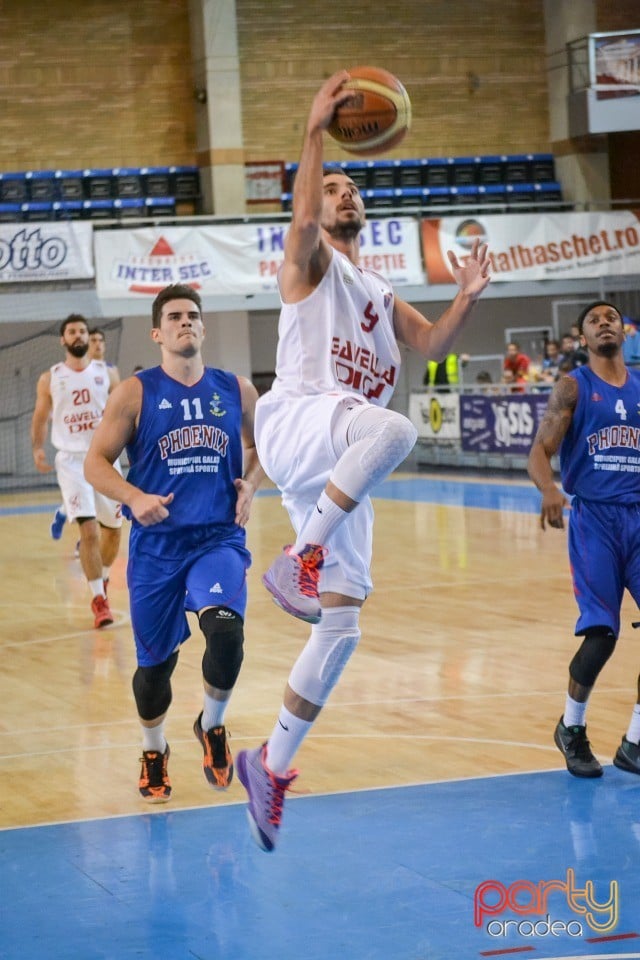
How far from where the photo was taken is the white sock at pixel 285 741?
4.54 metres

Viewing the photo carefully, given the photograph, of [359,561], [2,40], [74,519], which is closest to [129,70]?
[2,40]

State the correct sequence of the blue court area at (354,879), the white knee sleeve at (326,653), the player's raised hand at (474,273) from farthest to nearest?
the player's raised hand at (474,273) < the white knee sleeve at (326,653) < the blue court area at (354,879)

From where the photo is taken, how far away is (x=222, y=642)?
5234 mm

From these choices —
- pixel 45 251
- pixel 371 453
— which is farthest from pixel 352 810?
pixel 45 251

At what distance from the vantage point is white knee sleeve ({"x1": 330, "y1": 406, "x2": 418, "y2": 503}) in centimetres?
411

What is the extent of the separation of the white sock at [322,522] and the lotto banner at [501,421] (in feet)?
45.0

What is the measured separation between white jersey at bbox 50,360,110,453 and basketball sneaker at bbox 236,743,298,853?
252 inches

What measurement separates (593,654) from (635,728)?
0.34m

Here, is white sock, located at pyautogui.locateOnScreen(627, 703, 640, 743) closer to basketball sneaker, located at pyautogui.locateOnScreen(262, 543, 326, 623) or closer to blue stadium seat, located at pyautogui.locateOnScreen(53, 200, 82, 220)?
basketball sneaker, located at pyautogui.locateOnScreen(262, 543, 326, 623)

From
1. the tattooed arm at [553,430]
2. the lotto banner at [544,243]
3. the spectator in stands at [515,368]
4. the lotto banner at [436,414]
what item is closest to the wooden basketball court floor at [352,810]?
the tattooed arm at [553,430]

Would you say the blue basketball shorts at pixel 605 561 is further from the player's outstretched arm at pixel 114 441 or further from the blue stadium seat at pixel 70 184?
the blue stadium seat at pixel 70 184

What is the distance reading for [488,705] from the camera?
7020 millimetres

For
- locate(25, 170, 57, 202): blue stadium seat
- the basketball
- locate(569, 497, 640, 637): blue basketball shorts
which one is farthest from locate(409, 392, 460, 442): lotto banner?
the basketball

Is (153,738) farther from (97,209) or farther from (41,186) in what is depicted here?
(41,186)
